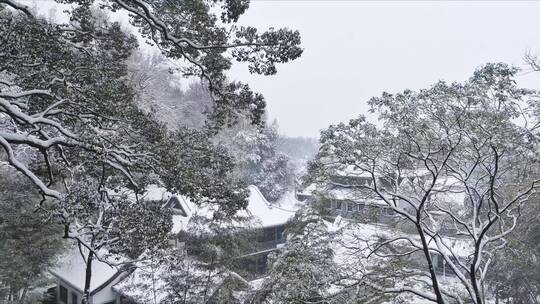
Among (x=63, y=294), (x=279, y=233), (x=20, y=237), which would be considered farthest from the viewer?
(x=279, y=233)

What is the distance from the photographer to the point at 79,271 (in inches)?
629

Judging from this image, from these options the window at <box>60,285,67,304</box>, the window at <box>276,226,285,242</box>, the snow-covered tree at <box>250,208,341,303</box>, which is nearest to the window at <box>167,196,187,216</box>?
the window at <box>276,226,285,242</box>

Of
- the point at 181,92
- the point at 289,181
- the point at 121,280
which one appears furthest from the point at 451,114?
the point at 181,92

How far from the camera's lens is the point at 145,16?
501 centimetres

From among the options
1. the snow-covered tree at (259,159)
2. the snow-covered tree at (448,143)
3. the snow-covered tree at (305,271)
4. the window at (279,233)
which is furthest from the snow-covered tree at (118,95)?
the snow-covered tree at (259,159)

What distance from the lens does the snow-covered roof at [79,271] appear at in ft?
48.0

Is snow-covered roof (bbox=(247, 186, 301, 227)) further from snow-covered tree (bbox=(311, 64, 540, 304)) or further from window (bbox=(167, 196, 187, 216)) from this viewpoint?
snow-covered tree (bbox=(311, 64, 540, 304))

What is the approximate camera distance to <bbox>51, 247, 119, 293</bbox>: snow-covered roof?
14.6 metres

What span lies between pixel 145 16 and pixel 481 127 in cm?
700

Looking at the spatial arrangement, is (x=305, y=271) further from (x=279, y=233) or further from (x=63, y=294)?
(x=63, y=294)

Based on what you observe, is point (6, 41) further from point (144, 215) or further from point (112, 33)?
point (144, 215)

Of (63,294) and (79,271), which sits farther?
(63,294)

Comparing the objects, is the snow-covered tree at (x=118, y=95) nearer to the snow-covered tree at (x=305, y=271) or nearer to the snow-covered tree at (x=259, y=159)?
the snow-covered tree at (x=305, y=271)

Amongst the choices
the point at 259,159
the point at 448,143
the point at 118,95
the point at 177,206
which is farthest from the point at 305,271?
the point at 259,159
